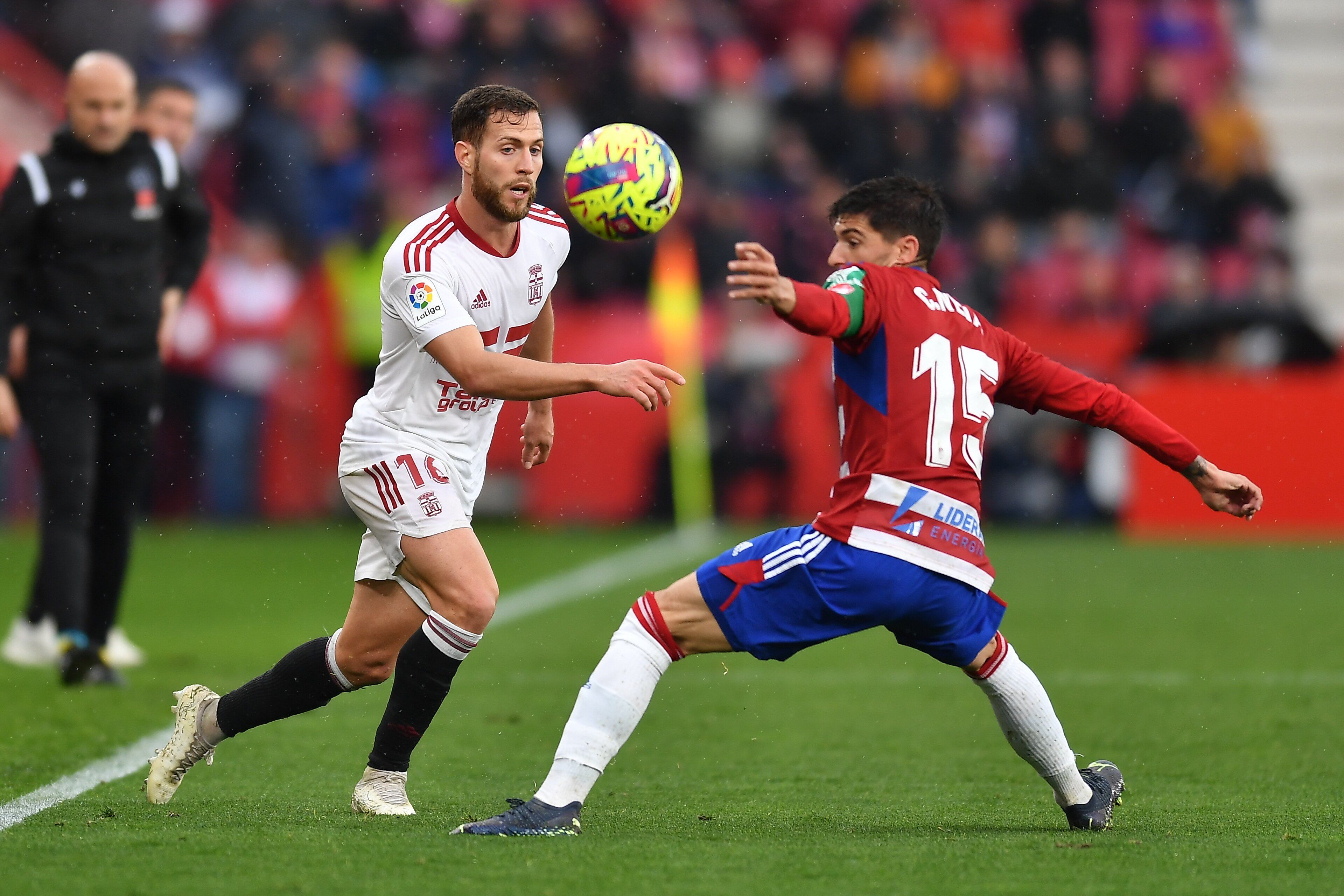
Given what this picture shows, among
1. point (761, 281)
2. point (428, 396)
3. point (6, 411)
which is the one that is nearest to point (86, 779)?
point (428, 396)

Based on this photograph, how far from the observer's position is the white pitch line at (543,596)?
204 inches

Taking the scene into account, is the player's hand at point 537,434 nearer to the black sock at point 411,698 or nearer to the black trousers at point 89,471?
the black sock at point 411,698

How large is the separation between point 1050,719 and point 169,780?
247cm

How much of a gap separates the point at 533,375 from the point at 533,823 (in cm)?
115

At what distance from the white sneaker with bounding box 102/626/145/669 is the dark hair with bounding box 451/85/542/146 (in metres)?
4.04

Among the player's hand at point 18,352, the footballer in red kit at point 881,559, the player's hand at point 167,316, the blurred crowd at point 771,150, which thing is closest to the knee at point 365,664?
the footballer in red kit at point 881,559

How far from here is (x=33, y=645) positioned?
856 centimetres

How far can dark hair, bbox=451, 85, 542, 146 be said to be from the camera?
5.02 meters

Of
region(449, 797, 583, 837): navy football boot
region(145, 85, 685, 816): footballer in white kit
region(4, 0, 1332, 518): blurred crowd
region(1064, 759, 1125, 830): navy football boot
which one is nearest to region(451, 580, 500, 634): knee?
A: region(145, 85, 685, 816): footballer in white kit

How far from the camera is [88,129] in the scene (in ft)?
26.0

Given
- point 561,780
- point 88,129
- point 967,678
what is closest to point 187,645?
point 88,129

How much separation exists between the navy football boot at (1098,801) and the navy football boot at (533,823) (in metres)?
1.35

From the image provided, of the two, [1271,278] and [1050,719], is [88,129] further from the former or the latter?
[1271,278]

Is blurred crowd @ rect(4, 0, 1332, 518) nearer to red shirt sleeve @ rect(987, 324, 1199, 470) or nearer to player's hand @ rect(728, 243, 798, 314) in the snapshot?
red shirt sleeve @ rect(987, 324, 1199, 470)
